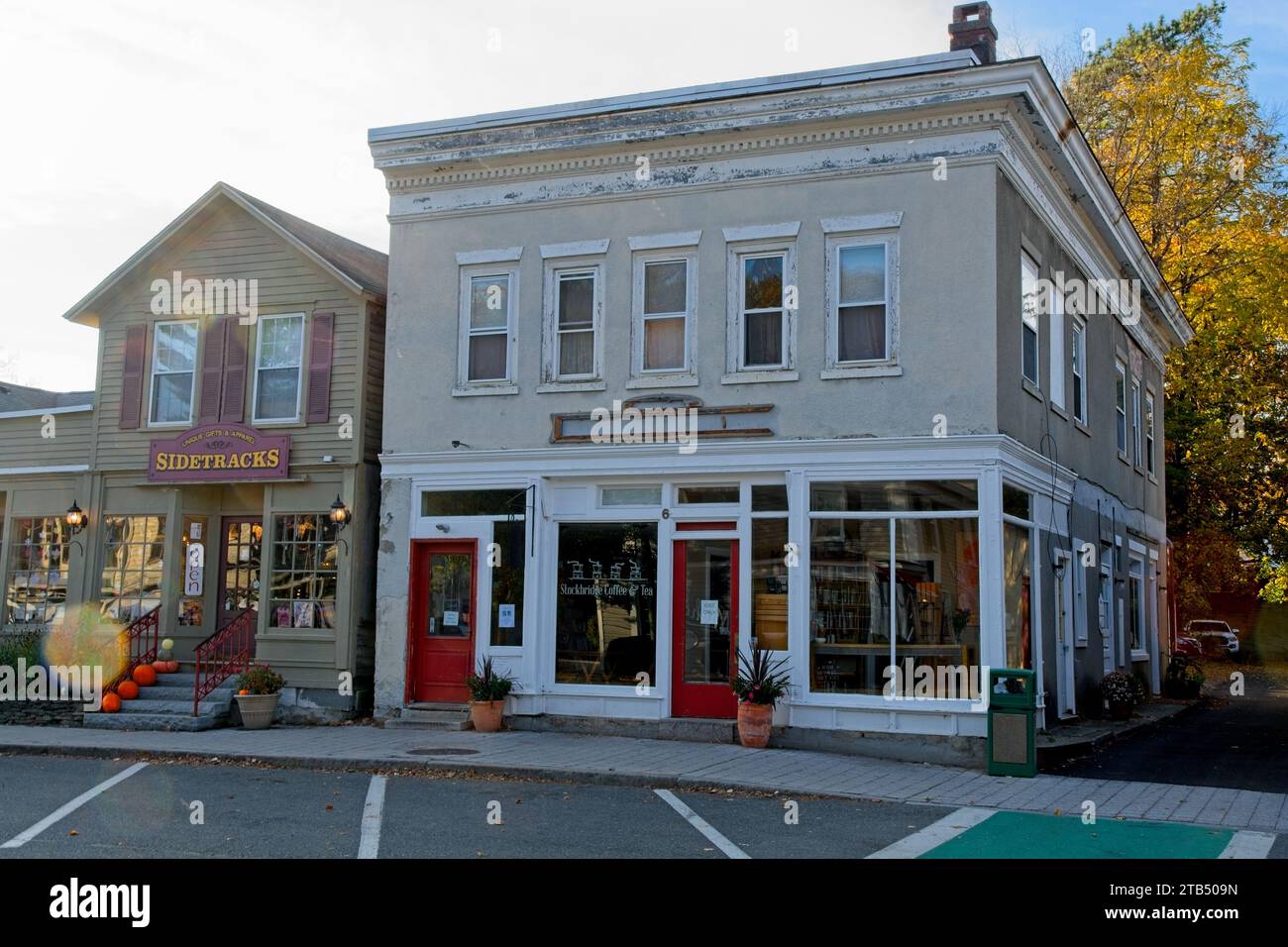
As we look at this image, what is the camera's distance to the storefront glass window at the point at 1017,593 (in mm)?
14547

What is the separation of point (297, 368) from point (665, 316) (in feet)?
18.6

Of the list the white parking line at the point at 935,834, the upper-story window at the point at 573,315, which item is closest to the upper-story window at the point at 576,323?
the upper-story window at the point at 573,315

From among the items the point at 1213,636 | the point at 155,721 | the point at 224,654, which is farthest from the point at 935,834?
the point at 1213,636

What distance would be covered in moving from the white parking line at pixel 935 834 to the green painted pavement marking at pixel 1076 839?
79mm

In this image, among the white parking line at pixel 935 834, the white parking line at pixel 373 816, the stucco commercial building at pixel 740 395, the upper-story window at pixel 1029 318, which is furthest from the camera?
the upper-story window at pixel 1029 318

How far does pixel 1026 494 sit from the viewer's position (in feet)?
50.9

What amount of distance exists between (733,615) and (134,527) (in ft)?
31.0

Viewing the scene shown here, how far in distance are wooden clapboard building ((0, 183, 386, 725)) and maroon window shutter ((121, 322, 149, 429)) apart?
21 mm

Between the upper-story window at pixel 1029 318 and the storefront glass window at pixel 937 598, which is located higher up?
the upper-story window at pixel 1029 318

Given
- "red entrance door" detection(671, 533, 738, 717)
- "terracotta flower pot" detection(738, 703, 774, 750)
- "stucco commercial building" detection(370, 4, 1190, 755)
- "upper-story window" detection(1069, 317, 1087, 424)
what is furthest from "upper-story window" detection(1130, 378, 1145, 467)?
"terracotta flower pot" detection(738, 703, 774, 750)

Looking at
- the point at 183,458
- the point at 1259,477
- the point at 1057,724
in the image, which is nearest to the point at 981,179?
the point at 1057,724

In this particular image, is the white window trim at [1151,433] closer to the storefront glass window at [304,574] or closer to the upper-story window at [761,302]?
the upper-story window at [761,302]

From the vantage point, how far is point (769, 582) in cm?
1498

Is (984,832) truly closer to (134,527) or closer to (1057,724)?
(1057,724)
